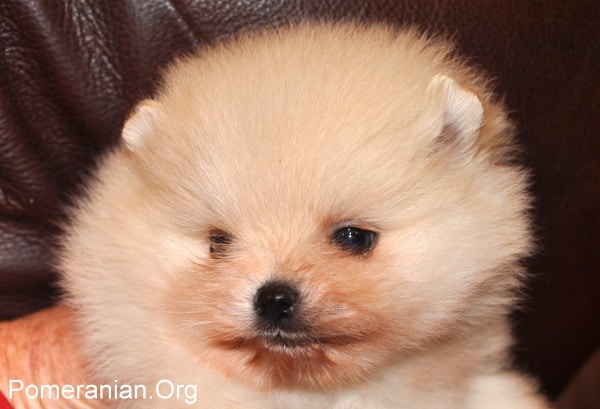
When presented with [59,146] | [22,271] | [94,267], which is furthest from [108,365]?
[59,146]

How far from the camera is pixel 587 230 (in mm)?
2436

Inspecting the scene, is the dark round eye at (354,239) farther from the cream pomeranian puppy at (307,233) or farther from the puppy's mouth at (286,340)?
the puppy's mouth at (286,340)

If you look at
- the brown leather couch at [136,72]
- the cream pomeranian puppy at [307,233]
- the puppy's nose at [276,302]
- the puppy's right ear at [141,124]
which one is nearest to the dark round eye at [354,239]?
the cream pomeranian puppy at [307,233]

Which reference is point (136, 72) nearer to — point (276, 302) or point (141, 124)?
point (141, 124)

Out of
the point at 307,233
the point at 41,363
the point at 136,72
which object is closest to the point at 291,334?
the point at 307,233

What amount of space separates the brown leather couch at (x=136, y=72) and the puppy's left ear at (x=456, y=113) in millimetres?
558

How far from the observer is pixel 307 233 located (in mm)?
1669

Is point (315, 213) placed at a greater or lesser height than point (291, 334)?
greater

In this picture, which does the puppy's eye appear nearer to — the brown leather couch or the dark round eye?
the dark round eye

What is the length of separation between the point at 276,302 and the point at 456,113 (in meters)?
0.62

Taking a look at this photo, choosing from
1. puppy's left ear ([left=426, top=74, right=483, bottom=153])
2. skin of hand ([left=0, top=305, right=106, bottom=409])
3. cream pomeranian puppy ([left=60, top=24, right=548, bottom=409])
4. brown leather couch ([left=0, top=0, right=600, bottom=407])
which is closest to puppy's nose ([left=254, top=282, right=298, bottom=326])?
Result: cream pomeranian puppy ([left=60, top=24, right=548, bottom=409])

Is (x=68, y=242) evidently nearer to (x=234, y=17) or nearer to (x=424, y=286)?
(x=234, y=17)

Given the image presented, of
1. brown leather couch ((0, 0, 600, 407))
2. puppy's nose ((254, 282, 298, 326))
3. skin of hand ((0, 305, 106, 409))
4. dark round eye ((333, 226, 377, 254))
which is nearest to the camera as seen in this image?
puppy's nose ((254, 282, 298, 326))

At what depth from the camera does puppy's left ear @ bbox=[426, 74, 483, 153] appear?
1729 millimetres
